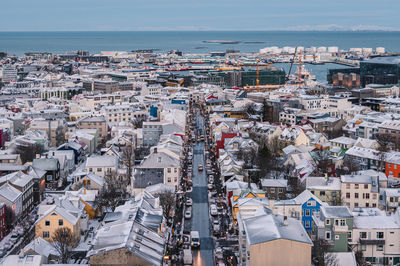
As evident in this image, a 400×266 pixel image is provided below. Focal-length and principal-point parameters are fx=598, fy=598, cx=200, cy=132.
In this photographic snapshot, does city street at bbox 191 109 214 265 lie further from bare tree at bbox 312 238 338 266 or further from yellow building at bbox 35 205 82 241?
yellow building at bbox 35 205 82 241

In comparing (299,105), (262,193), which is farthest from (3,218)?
(299,105)

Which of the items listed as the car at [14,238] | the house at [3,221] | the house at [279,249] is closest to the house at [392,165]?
the house at [279,249]

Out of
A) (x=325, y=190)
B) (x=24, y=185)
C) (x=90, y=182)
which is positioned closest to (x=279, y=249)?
(x=325, y=190)

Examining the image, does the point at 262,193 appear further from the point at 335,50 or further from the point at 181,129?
the point at 335,50

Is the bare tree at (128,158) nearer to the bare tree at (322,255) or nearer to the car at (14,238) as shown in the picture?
the car at (14,238)

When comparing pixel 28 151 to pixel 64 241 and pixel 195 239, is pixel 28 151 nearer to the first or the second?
pixel 64 241

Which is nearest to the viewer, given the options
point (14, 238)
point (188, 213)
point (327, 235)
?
point (327, 235)

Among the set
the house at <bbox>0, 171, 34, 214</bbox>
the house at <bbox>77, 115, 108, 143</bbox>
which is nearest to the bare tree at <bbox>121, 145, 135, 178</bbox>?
the house at <bbox>0, 171, 34, 214</bbox>
